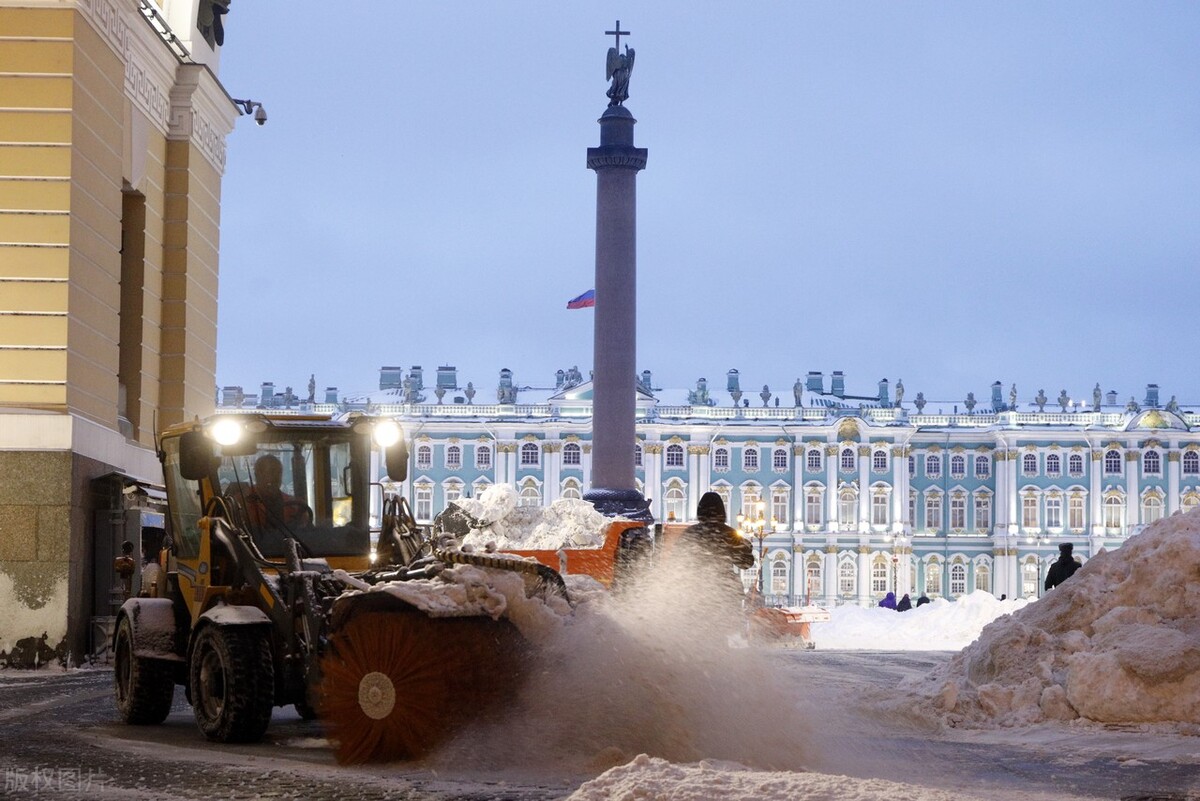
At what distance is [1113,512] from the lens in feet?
290

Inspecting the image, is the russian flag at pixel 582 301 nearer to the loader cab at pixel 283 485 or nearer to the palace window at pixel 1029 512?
the palace window at pixel 1029 512

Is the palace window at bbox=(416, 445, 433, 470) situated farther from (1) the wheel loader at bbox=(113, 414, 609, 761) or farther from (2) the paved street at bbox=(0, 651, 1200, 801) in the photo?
(1) the wheel loader at bbox=(113, 414, 609, 761)

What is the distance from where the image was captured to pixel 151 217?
25.7m

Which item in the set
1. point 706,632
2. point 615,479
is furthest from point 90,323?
point 615,479

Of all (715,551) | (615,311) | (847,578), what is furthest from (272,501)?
(847,578)

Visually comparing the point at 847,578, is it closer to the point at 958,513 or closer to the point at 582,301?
the point at 958,513

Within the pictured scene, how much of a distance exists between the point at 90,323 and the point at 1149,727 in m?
13.7

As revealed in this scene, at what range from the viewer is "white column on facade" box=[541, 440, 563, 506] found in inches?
3450

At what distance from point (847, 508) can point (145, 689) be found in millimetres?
76871

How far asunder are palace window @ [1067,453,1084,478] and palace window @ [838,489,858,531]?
10498 mm

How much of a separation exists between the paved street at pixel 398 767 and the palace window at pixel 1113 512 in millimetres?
76557

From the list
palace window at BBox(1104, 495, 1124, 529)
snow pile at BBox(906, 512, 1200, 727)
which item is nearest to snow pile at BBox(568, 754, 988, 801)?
snow pile at BBox(906, 512, 1200, 727)

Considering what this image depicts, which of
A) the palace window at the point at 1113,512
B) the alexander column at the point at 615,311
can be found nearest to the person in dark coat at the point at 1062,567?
the alexander column at the point at 615,311

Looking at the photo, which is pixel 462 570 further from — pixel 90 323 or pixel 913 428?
pixel 913 428
